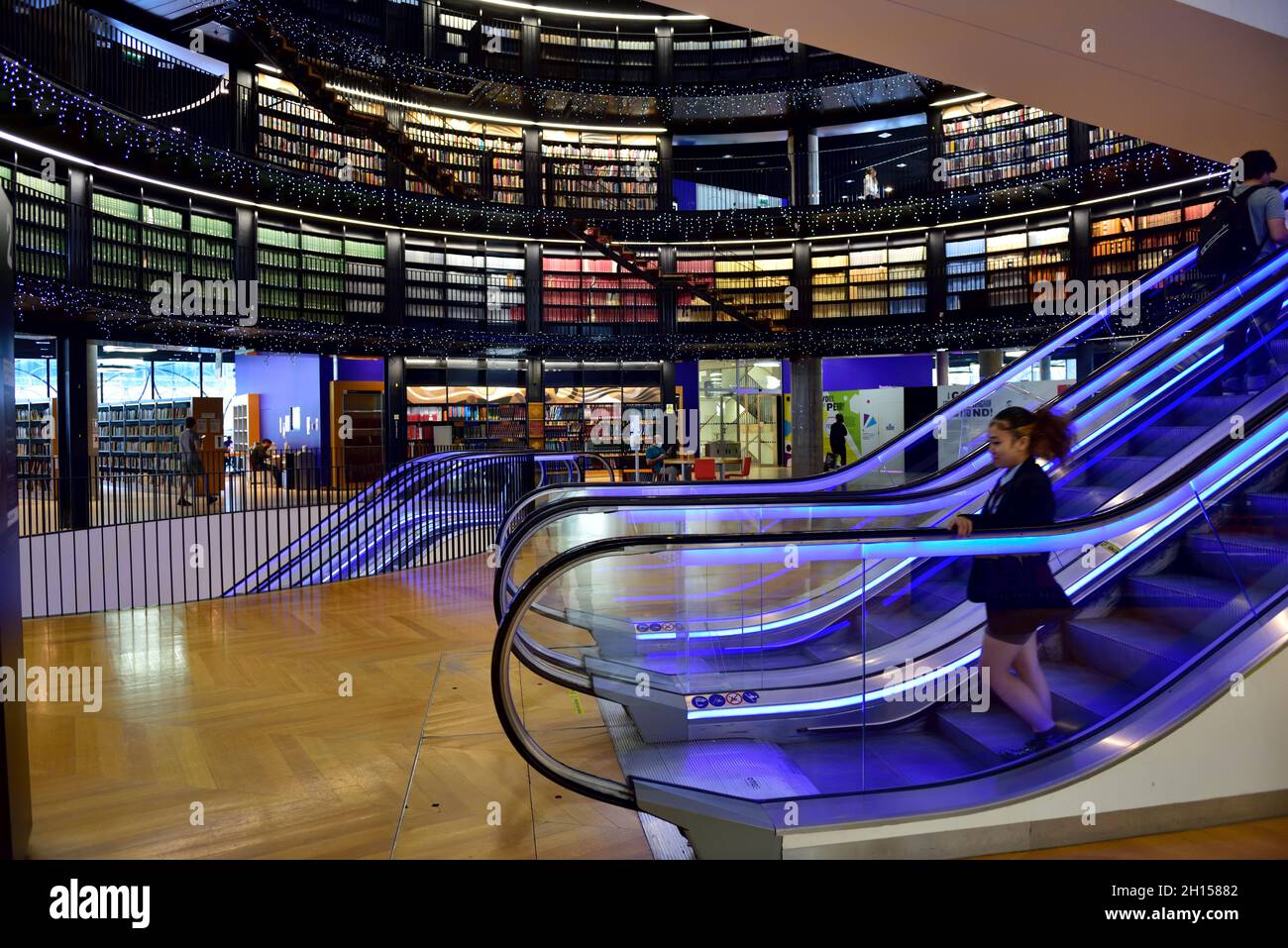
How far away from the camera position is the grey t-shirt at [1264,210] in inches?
196

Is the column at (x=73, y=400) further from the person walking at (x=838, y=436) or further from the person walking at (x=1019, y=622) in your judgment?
the person walking at (x=1019, y=622)

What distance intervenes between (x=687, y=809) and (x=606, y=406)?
15.4m

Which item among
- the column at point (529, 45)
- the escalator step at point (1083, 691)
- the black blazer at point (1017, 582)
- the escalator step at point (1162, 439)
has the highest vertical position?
the column at point (529, 45)

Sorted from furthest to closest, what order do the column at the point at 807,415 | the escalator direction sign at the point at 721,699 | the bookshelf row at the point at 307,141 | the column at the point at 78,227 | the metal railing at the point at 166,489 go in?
the column at the point at 807,415, the bookshelf row at the point at 307,141, the column at the point at 78,227, the metal railing at the point at 166,489, the escalator direction sign at the point at 721,699

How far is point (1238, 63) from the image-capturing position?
14.4 feet

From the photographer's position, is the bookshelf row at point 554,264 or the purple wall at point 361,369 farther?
the purple wall at point 361,369

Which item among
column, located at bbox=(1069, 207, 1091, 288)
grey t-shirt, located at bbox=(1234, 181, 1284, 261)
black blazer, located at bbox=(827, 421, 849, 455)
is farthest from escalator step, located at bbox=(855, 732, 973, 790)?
column, located at bbox=(1069, 207, 1091, 288)

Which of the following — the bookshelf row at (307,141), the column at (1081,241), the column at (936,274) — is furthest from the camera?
the column at (936,274)

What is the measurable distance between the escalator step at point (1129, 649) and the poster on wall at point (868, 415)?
12.4 meters

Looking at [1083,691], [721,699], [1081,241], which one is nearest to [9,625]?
[721,699]

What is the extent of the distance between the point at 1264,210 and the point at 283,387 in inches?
601

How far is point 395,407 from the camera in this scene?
1598 centimetres

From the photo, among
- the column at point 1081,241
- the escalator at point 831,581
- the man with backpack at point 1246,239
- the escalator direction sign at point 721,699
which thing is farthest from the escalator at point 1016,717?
the column at point 1081,241

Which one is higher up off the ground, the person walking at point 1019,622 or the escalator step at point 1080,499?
the escalator step at point 1080,499
